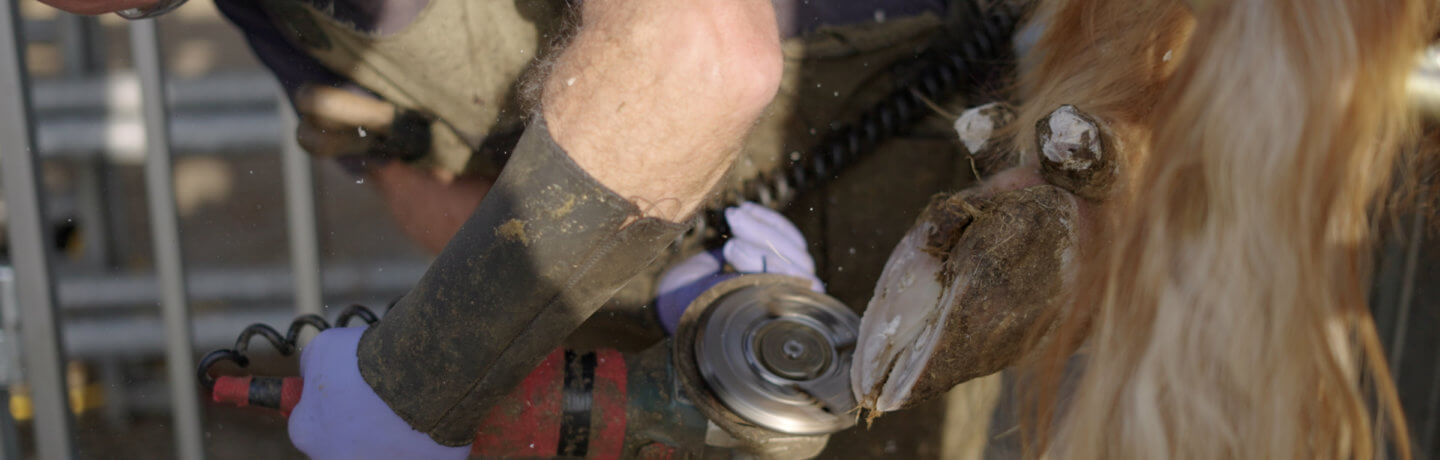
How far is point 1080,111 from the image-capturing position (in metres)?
0.59

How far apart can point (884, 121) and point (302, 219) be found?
2.80ft

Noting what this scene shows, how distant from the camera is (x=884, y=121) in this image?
1.13m

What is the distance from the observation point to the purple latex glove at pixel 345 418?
768mm

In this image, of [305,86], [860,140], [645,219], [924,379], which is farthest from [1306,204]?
[305,86]

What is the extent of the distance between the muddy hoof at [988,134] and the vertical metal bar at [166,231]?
100cm

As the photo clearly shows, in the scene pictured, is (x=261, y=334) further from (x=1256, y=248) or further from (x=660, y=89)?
(x=1256, y=248)

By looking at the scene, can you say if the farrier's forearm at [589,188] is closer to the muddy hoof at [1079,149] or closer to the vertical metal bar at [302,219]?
the muddy hoof at [1079,149]

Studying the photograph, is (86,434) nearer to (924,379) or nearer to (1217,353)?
(924,379)

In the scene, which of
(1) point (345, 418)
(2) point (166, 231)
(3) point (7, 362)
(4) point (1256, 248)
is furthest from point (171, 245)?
(4) point (1256, 248)

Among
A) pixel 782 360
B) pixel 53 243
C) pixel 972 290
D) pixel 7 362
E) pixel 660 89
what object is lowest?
pixel 7 362

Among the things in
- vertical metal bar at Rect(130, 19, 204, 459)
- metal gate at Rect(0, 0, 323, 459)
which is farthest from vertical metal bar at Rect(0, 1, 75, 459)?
vertical metal bar at Rect(130, 19, 204, 459)

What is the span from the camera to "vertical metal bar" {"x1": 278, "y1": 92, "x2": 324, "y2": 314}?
1280mm

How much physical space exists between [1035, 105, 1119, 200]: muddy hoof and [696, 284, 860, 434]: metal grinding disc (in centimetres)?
31

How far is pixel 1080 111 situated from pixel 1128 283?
0.41 ft
